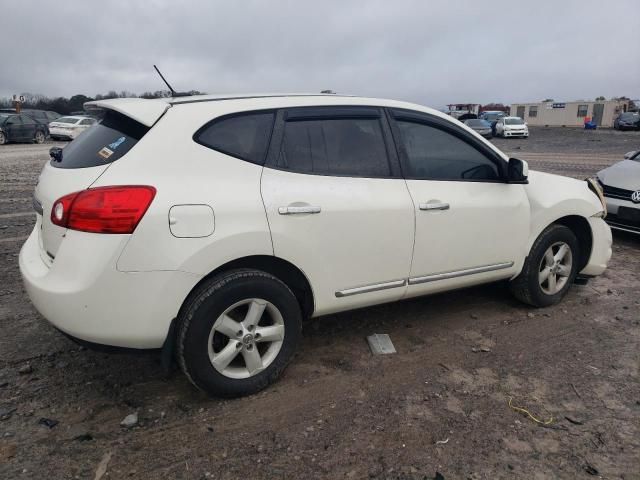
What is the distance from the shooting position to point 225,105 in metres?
3.11

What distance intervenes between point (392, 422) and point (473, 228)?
5.27 feet

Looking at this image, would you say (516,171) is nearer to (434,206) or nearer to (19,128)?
(434,206)

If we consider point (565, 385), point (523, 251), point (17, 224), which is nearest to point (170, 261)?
point (565, 385)

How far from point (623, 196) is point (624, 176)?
38 cm

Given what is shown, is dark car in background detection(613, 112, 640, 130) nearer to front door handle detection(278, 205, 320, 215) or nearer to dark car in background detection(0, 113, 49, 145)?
dark car in background detection(0, 113, 49, 145)

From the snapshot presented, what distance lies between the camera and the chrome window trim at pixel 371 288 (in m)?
3.38

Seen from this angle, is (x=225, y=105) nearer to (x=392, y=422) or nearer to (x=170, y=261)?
(x=170, y=261)

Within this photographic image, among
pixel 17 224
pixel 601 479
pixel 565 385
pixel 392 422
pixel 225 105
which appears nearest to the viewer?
pixel 601 479

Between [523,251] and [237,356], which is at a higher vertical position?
[523,251]

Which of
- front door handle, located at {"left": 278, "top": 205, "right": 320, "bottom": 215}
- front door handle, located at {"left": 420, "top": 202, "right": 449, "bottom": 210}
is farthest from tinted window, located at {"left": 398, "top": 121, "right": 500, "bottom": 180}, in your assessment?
front door handle, located at {"left": 278, "top": 205, "right": 320, "bottom": 215}

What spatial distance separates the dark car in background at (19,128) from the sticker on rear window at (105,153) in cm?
2379

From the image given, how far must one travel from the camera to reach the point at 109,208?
2.65 metres

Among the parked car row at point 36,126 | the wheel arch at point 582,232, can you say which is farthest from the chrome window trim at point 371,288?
the parked car row at point 36,126

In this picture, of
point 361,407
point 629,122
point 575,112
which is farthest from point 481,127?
point 575,112
